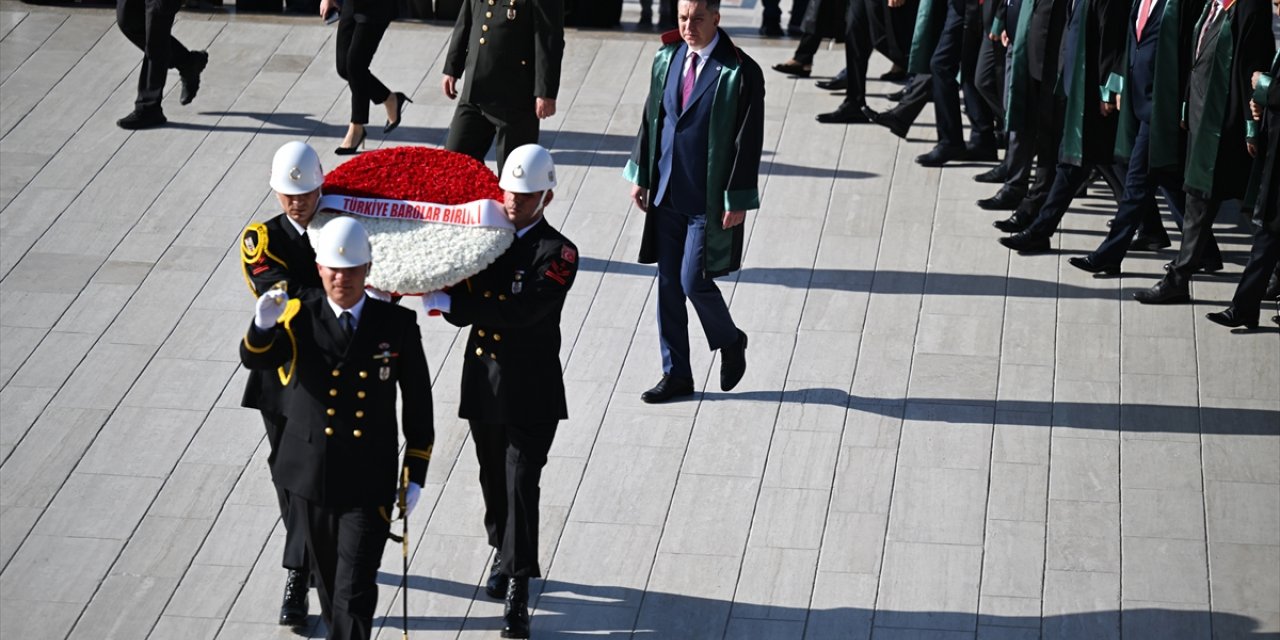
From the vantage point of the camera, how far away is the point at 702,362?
8906 millimetres

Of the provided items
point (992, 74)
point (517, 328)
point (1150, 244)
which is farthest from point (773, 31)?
point (517, 328)

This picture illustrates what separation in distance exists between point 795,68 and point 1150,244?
10.7 ft

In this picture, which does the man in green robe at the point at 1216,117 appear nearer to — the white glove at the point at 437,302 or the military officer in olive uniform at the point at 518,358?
the military officer in olive uniform at the point at 518,358

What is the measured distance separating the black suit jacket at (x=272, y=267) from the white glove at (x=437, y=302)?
1.31 ft

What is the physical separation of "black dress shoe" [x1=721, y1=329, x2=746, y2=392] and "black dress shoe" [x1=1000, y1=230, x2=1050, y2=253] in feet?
7.53

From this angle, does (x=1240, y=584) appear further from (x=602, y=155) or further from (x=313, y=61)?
(x=313, y=61)

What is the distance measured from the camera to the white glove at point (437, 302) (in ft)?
20.9

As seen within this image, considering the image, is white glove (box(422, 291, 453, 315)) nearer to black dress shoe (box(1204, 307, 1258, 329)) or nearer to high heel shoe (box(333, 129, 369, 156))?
black dress shoe (box(1204, 307, 1258, 329))

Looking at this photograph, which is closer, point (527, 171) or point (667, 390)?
point (527, 171)

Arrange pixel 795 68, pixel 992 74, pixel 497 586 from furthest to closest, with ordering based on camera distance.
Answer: pixel 795 68 < pixel 992 74 < pixel 497 586

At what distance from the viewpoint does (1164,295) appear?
9445 mm

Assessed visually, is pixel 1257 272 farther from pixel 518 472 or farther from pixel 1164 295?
pixel 518 472

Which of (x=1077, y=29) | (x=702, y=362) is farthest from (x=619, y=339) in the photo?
(x=1077, y=29)

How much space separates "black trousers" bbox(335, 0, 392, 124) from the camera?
Answer: 1091cm
